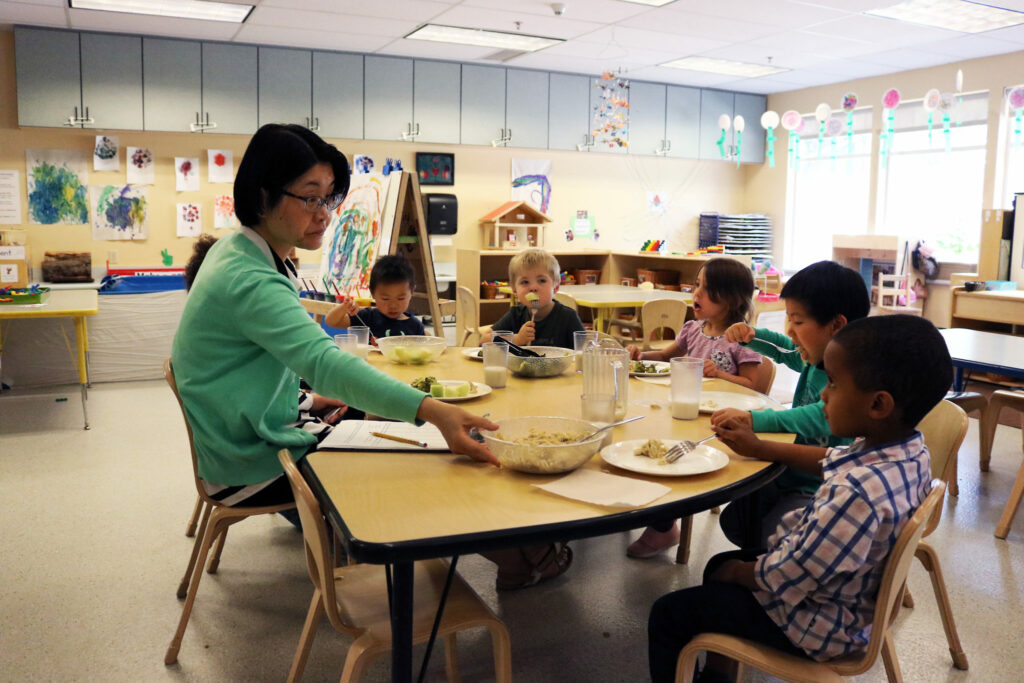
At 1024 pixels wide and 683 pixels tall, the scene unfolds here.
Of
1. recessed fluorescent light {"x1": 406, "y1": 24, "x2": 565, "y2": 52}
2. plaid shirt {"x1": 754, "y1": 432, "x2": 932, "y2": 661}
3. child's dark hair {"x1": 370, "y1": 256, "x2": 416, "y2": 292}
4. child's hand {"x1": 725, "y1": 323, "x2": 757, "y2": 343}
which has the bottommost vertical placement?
plaid shirt {"x1": 754, "y1": 432, "x2": 932, "y2": 661}

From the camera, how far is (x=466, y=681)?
2059 mm

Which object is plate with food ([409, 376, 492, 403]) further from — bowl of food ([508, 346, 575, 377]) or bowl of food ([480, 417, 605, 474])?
bowl of food ([480, 417, 605, 474])

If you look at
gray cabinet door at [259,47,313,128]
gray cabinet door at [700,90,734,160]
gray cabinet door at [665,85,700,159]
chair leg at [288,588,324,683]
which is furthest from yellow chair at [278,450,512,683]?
gray cabinet door at [700,90,734,160]

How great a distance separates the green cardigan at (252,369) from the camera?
158 cm

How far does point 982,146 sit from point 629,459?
6.90m

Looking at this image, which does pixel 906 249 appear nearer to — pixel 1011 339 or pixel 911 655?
pixel 1011 339

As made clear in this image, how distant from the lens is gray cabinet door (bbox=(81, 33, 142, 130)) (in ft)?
19.8

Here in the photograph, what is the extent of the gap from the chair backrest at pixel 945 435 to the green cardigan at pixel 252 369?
1.34m

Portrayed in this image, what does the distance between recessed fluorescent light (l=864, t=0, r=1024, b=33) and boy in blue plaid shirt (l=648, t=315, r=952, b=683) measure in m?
4.82

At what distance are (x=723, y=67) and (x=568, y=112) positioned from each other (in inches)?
60.3

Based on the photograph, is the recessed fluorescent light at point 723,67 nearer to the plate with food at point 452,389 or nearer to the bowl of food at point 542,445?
the plate with food at point 452,389

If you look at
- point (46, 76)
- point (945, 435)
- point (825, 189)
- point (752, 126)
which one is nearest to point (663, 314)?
point (945, 435)

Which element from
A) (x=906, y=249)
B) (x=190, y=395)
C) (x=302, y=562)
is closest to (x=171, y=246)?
(x=302, y=562)

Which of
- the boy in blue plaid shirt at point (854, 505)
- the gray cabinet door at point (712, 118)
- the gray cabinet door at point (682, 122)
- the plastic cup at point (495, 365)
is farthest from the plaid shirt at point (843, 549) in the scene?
the gray cabinet door at point (712, 118)
